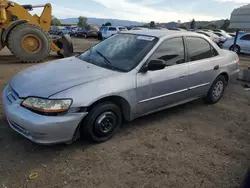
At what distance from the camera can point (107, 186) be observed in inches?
102

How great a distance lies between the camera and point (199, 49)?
455 centimetres

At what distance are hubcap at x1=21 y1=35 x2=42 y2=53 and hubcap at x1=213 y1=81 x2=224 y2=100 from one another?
22.6ft

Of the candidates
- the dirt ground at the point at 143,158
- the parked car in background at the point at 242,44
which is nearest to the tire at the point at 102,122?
the dirt ground at the point at 143,158

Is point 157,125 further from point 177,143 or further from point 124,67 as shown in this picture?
point 124,67

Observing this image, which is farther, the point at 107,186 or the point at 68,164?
the point at 68,164

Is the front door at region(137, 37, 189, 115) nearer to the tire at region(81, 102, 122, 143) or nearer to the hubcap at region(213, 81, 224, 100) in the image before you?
the tire at region(81, 102, 122, 143)

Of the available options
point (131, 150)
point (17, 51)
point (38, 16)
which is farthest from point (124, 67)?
point (38, 16)

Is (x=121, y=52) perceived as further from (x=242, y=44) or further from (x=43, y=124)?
(x=242, y=44)

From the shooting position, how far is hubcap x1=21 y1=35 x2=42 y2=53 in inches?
349

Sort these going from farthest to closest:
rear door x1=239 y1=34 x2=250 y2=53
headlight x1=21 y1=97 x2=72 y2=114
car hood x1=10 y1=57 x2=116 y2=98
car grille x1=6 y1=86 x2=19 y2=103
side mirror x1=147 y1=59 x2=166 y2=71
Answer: rear door x1=239 y1=34 x2=250 y2=53, side mirror x1=147 y1=59 x2=166 y2=71, car grille x1=6 y1=86 x2=19 y2=103, car hood x1=10 y1=57 x2=116 y2=98, headlight x1=21 y1=97 x2=72 y2=114

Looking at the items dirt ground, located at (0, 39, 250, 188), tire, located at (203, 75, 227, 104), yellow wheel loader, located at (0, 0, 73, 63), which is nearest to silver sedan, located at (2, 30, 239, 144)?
tire, located at (203, 75, 227, 104)

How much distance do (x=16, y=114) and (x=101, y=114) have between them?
1082 mm

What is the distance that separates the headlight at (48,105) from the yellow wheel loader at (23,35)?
5.77 metres

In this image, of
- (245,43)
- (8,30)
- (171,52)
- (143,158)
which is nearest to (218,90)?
(171,52)
